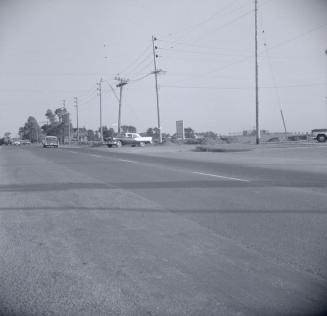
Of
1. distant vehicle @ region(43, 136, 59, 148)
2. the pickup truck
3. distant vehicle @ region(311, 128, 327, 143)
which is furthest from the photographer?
distant vehicle @ region(43, 136, 59, 148)

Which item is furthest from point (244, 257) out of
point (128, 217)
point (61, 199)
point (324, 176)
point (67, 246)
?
point (324, 176)

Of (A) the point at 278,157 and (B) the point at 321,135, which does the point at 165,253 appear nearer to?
(A) the point at 278,157

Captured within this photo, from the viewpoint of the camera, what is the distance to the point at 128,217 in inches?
348

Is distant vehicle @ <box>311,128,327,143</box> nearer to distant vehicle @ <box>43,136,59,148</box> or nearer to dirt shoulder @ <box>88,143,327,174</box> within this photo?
dirt shoulder @ <box>88,143,327,174</box>

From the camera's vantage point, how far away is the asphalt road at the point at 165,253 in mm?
4395

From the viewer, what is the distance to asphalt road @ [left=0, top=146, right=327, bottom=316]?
14.4 feet

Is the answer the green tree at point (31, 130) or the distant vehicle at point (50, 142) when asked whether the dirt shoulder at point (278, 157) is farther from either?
the green tree at point (31, 130)

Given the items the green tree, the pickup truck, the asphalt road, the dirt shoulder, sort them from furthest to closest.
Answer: the green tree
the pickup truck
the dirt shoulder
the asphalt road

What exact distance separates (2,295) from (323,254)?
153 inches

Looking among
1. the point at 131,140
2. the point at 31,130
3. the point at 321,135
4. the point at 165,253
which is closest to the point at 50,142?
the point at 131,140

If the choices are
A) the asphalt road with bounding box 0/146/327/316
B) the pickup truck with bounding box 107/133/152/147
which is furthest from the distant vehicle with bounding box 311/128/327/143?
the asphalt road with bounding box 0/146/327/316

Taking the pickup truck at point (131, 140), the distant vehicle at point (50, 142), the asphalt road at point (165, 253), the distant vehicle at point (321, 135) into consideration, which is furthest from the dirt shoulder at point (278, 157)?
the distant vehicle at point (50, 142)

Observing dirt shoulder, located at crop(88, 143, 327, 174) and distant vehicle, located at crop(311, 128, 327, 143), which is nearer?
dirt shoulder, located at crop(88, 143, 327, 174)

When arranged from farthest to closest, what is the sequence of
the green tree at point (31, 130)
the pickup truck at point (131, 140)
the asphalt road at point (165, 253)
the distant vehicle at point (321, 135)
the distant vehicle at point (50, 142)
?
the green tree at point (31, 130), the distant vehicle at point (50, 142), the pickup truck at point (131, 140), the distant vehicle at point (321, 135), the asphalt road at point (165, 253)
